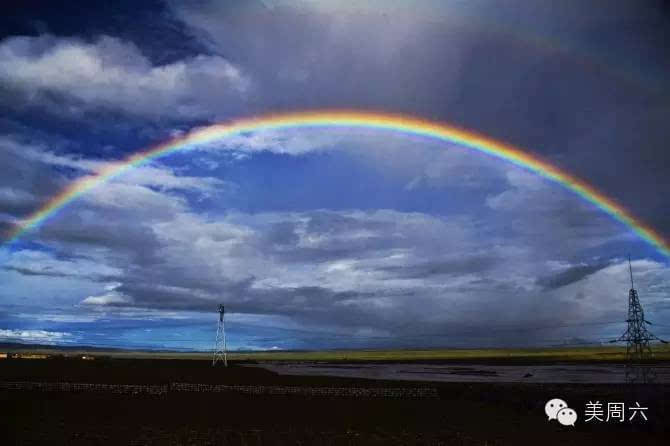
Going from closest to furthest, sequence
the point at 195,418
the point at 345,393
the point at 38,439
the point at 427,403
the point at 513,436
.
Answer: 1. the point at 38,439
2. the point at 513,436
3. the point at 195,418
4. the point at 427,403
5. the point at 345,393

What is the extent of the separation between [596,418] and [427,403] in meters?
14.0

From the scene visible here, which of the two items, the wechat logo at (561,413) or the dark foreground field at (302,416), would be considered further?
the wechat logo at (561,413)

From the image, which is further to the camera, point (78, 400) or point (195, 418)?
point (78, 400)

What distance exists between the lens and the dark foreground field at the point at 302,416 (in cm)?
3070

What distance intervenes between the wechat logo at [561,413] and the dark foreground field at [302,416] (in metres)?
0.79

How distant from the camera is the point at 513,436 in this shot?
32250 millimetres

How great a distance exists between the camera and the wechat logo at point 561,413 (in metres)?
37.2

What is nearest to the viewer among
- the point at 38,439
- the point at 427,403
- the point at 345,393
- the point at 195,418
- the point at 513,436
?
the point at 38,439

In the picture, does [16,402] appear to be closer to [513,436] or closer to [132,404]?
[132,404]

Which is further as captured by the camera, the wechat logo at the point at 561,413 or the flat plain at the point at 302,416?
the wechat logo at the point at 561,413

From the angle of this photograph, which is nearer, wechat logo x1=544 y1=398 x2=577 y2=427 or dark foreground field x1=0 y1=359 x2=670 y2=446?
dark foreground field x1=0 y1=359 x2=670 y2=446

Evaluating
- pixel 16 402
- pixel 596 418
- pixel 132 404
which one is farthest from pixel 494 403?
pixel 16 402

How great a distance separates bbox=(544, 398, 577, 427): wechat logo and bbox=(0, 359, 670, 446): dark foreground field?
0.79 m

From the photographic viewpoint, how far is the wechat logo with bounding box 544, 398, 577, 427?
122 ft
